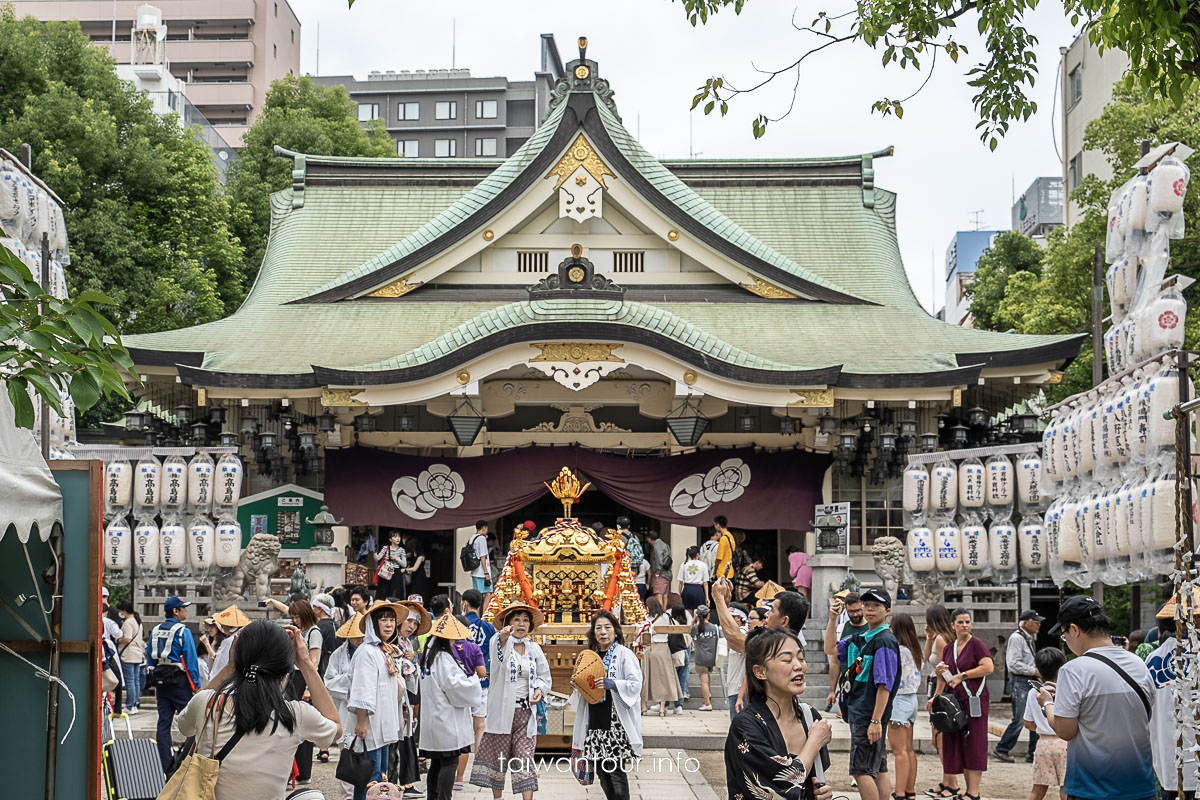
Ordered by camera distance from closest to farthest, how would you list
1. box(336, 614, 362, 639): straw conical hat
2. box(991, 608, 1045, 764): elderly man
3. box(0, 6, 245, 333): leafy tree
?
box(336, 614, 362, 639): straw conical hat < box(991, 608, 1045, 764): elderly man < box(0, 6, 245, 333): leafy tree

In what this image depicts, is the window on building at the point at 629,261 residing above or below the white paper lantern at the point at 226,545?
above

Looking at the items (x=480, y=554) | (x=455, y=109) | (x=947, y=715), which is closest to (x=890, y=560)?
(x=480, y=554)

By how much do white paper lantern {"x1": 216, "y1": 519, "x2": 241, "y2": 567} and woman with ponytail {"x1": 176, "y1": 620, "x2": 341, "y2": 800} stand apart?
1316 centimetres

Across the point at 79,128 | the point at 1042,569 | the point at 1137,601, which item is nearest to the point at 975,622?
the point at 1042,569

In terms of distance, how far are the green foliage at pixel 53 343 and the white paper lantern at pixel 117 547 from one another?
12754mm

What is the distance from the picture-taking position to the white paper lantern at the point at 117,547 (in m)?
18.0

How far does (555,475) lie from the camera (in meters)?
21.2

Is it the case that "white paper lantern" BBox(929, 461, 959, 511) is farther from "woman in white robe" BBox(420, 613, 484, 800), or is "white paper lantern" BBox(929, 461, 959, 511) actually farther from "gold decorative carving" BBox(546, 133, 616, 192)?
"woman in white robe" BBox(420, 613, 484, 800)

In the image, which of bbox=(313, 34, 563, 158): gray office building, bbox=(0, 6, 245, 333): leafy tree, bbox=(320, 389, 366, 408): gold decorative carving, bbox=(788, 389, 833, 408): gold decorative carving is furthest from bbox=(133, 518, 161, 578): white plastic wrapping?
bbox=(313, 34, 563, 158): gray office building

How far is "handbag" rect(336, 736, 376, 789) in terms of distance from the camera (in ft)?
31.0

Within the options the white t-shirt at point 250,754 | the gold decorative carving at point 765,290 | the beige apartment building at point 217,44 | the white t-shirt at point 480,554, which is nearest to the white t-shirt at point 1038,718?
the white t-shirt at point 250,754

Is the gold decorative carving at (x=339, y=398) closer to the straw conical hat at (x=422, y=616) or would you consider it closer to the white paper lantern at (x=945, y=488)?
the white paper lantern at (x=945, y=488)

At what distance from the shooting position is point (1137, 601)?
49.5 feet

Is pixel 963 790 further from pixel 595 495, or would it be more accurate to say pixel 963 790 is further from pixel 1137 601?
pixel 595 495
